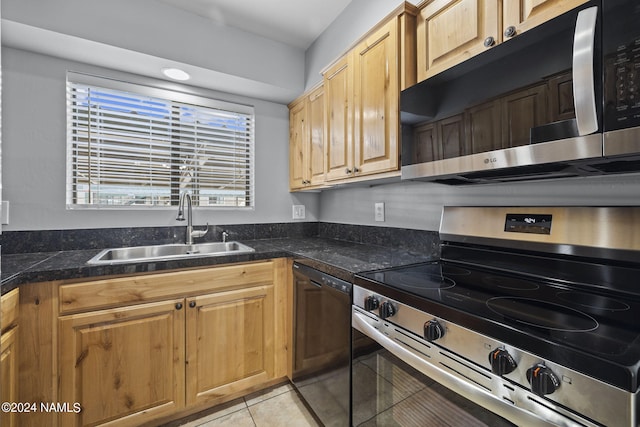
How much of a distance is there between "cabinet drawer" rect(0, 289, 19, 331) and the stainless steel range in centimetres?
134

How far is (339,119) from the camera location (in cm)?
183

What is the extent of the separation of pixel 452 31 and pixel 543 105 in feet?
1.84

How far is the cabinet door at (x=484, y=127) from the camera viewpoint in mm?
1010

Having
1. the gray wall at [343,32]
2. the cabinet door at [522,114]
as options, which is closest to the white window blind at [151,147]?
the gray wall at [343,32]

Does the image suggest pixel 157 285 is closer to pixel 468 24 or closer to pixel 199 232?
pixel 199 232

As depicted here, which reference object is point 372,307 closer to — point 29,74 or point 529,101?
point 529,101

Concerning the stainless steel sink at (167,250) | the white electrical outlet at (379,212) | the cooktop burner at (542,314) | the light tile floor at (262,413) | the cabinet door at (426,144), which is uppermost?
the cabinet door at (426,144)

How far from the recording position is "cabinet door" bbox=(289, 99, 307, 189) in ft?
7.67

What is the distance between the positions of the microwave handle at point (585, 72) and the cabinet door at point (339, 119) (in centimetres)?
106

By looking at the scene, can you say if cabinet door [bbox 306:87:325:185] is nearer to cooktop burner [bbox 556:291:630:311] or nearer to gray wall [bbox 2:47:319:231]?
gray wall [bbox 2:47:319:231]

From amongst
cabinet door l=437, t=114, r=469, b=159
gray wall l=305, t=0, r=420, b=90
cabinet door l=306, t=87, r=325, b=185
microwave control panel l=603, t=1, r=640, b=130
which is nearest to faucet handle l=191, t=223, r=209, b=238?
cabinet door l=306, t=87, r=325, b=185

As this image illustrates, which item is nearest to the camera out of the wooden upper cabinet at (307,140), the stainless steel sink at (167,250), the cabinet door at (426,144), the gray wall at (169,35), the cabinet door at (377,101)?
the cabinet door at (426,144)

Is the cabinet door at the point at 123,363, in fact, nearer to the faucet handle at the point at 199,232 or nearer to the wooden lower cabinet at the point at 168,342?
the wooden lower cabinet at the point at 168,342

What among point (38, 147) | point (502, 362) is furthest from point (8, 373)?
point (502, 362)
